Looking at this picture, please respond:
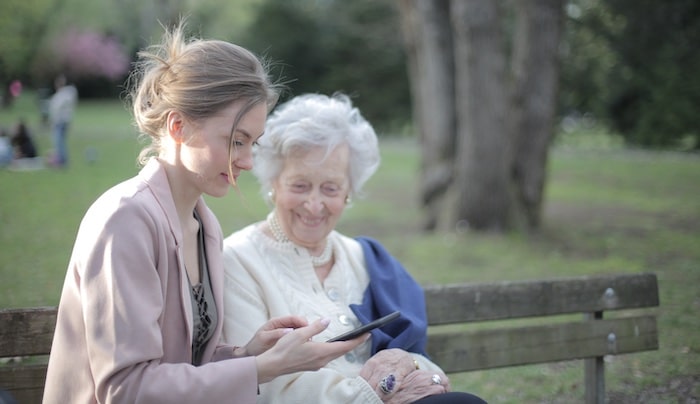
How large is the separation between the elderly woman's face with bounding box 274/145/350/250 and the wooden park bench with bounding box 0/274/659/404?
650 millimetres

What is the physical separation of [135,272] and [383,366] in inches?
43.1

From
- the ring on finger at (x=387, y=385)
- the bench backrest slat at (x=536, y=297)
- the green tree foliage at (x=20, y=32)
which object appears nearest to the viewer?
the ring on finger at (x=387, y=385)

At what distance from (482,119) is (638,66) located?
14705 mm

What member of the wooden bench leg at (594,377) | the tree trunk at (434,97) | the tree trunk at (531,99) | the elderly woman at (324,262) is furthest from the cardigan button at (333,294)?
the tree trunk at (434,97)

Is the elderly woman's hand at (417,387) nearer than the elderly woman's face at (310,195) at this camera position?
Yes

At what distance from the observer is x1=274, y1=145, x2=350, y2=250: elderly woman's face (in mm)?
3135

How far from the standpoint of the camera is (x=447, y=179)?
10820 mm

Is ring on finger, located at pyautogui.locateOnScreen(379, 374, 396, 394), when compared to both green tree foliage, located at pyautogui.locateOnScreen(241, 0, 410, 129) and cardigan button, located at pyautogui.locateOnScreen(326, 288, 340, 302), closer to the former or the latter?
cardigan button, located at pyautogui.locateOnScreen(326, 288, 340, 302)

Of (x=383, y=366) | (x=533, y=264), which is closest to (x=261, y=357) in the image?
(x=383, y=366)

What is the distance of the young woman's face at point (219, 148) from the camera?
230 cm

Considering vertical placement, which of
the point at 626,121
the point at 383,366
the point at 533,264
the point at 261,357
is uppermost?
the point at 261,357

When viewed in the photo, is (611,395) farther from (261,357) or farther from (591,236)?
(591,236)

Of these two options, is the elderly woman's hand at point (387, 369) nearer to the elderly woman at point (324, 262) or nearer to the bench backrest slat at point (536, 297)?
the elderly woman at point (324, 262)

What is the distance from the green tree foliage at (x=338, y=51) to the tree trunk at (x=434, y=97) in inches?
828
